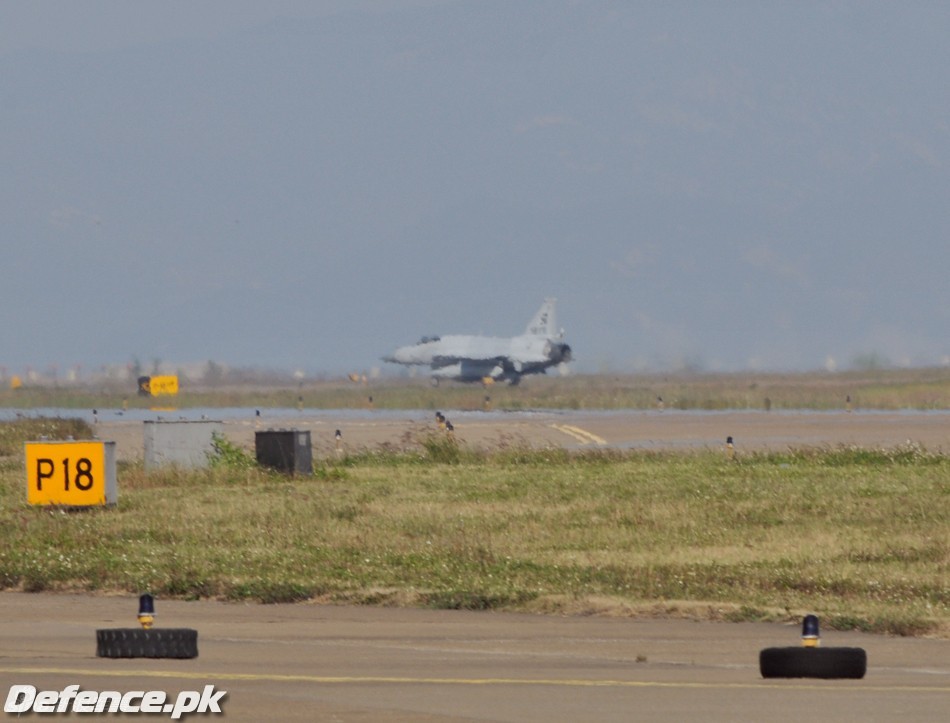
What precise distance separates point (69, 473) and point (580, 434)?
32.0 metres

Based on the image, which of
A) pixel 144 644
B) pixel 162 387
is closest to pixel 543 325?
pixel 162 387

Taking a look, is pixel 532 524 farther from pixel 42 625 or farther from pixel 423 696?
pixel 423 696

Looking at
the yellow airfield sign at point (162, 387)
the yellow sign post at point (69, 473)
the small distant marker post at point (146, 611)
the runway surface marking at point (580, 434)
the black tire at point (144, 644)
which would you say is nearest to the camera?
the small distant marker post at point (146, 611)

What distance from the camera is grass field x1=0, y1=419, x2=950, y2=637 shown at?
1744 centimetres

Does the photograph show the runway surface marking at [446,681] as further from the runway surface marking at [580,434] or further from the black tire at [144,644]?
the runway surface marking at [580,434]

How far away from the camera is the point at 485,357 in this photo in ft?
392

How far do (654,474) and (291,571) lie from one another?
44.1 feet

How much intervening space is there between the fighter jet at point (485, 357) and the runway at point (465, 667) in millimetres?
103116

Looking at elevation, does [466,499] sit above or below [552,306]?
below

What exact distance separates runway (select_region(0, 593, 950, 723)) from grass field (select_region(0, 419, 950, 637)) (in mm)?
1081

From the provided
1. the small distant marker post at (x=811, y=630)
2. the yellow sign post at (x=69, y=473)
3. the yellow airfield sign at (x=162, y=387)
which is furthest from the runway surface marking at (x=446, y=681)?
the yellow airfield sign at (x=162, y=387)

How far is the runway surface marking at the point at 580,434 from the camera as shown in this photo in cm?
5206

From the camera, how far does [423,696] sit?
11281 millimetres

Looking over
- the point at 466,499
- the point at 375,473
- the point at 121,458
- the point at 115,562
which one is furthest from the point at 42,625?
the point at 121,458
